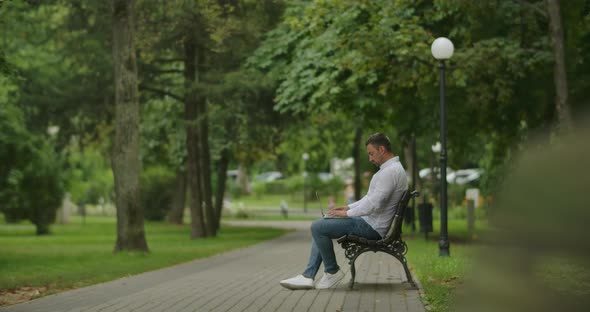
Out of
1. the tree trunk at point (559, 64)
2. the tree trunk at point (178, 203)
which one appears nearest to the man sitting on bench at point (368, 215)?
the tree trunk at point (559, 64)

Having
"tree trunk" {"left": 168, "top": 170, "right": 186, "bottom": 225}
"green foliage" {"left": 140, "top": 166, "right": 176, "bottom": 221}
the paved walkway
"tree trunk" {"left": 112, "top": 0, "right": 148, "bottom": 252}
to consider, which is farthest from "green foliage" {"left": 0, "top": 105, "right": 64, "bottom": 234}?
the paved walkway

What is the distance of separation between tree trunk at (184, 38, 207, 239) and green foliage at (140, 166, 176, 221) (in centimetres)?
1597

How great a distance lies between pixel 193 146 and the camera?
29.2m

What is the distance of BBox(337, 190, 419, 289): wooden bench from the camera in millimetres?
10484

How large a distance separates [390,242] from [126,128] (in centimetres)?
999

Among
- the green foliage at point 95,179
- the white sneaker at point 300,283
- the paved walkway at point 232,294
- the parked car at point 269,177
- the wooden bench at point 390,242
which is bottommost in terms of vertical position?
the paved walkway at point 232,294

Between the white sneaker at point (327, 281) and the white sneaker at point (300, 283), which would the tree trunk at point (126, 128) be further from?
the white sneaker at point (327, 281)

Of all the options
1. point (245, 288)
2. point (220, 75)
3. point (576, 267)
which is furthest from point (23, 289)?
point (220, 75)

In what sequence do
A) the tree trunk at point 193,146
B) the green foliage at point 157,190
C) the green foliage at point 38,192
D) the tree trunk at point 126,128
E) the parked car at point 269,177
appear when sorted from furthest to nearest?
1. the parked car at point 269,177
2. the green foliage at point 157,190
3. the green foliage at point 38,192
4. the tree trunk at point 193,146
5. the tree trunk at point 126,128

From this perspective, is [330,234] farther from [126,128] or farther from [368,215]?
[126,128]

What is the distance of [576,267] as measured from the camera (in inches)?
129

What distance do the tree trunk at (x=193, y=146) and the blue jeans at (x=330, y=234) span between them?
17268 mm

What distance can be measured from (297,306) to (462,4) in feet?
38.6

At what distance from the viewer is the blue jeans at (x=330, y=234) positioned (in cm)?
1059
